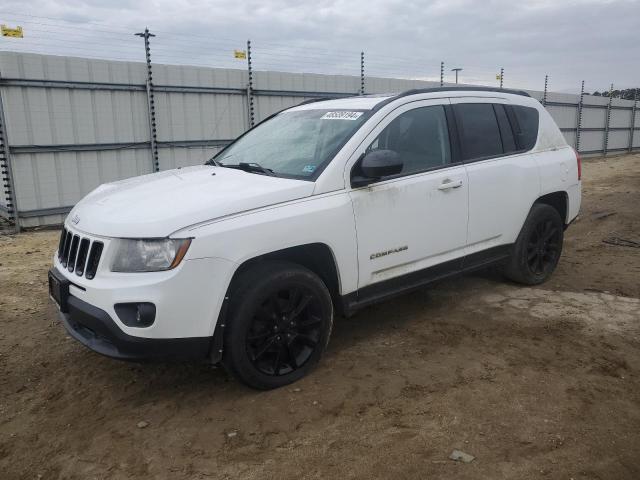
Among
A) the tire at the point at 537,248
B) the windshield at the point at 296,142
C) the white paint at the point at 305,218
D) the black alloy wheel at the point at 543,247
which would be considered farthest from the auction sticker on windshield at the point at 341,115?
the black alloy wheel at the point at 543,247

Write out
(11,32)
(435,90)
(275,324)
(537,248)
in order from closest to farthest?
1. (275,324)
2. (435,90)
3. (537,248)
4. (11,32)

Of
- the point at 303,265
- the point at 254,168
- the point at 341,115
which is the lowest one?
the point at 303,265

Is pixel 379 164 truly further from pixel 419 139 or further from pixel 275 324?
pixel 275 324

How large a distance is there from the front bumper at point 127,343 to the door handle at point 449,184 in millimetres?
2116

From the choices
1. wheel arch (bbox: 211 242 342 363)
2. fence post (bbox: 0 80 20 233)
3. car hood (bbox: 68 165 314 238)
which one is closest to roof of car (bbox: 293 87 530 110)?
car hood (bbox: 68 165 314 238)

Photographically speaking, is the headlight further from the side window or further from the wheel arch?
the side window

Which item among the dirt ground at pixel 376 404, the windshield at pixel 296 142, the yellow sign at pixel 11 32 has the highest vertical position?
the yellow sign at pixel 11 32

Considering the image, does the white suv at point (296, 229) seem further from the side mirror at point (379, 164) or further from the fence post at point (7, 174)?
the fence post at point (7, 174)

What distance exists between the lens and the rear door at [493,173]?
4.46m

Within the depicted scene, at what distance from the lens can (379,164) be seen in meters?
3.53

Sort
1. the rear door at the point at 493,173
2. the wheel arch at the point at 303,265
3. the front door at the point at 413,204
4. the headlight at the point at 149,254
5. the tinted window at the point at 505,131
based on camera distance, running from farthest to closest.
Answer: the tinted window at the point at 505,131 < the rear door at the point at 493,173 < the front door at the point at 413,204 < the wheel arch at the point at 303,265 < the headlight at the point at 149,254

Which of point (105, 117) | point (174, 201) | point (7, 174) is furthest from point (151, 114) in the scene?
point (174, 201)

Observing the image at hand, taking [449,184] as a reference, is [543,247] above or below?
below

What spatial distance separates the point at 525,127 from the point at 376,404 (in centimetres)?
319
